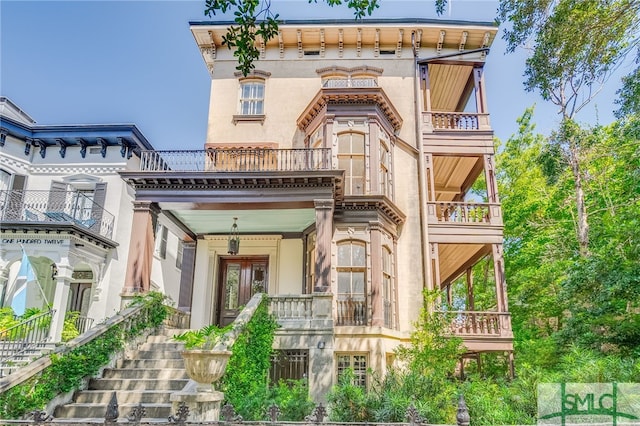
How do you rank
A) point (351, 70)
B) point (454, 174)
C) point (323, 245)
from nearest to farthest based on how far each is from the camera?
point (323, 245)
point (351, 70)
point (454, 174)

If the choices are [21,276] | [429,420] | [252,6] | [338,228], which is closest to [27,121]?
[21,276]

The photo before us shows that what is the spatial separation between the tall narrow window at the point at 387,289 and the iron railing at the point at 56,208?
10.6 meters

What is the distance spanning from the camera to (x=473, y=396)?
6863 millimetres

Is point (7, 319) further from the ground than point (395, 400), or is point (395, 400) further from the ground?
point (7, 319)

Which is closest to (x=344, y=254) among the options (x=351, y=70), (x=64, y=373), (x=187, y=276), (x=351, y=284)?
(x=351, y=284)

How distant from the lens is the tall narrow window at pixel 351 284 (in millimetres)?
12070

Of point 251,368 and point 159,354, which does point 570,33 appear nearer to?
point 251,368

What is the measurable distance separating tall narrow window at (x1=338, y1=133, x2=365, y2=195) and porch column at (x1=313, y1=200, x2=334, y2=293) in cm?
243

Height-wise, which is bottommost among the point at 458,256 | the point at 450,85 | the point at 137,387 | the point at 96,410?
the point at 96,410

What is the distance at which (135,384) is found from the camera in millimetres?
7934

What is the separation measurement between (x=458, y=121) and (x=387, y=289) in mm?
7079

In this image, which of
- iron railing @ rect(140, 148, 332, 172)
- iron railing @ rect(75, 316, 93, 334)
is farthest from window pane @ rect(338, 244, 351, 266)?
iron railing @ rect(75, 316, 93, 334)

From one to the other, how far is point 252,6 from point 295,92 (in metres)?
10.2

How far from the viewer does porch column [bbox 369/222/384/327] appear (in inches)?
464
